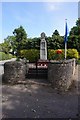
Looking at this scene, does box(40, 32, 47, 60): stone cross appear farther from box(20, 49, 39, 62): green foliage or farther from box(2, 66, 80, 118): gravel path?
box(2, 66, 80, 118): gravel path

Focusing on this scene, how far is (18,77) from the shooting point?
43.0 feet

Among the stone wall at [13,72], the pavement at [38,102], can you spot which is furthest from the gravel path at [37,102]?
the stone wall at [13,72]

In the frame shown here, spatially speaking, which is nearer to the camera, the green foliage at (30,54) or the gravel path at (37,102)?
the gravel path at (37,102)

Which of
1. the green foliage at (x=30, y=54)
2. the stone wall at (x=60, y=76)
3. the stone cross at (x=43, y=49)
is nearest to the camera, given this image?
Answer: the stone wall at (x=60, y=76)

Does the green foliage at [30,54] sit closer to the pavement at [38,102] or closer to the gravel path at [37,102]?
the pavement at [38,102]

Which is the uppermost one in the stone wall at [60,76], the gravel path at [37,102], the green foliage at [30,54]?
the green foliage at [30,54]

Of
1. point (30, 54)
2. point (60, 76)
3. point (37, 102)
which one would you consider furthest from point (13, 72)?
point (30, 54)

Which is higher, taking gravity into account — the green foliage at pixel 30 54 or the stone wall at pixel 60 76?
the green foliage at pixel 30 54

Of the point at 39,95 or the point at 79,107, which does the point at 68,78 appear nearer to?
the point at 39,95

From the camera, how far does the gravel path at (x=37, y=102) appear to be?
8.07 m

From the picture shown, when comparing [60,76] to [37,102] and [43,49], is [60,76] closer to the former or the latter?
[37,102]

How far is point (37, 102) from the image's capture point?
9.50m

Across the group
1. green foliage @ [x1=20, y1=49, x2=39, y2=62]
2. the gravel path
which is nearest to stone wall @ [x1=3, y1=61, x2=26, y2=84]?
the gravel path

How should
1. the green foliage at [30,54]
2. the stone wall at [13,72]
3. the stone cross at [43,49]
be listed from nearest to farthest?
1. the stone wall at [13,72]
2. the stone cross at [43,49]
3. the green foliage at [30,54]
